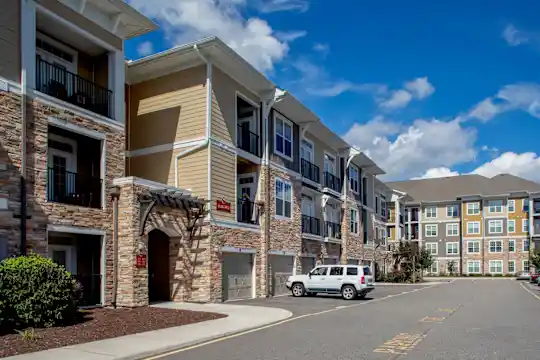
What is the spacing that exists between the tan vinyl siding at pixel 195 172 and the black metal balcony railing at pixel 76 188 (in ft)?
14.0

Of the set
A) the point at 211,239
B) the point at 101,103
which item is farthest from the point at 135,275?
the point at 101,103

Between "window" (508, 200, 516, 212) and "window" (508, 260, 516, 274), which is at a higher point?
"window" (508, 200, 516, 212)

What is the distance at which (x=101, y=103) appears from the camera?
62.4 feet

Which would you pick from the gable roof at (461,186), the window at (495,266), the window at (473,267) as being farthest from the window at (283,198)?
the window at (473,267)

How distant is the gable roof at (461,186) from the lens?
76.2 metres

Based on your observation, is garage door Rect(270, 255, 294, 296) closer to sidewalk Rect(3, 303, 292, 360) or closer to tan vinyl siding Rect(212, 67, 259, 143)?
tan vinyl siding Rect(212, 67, 259, 143)

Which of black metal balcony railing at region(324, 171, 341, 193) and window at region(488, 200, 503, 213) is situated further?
window at region(488, 200, 503, 213)

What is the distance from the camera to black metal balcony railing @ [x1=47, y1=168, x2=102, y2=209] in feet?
58.2

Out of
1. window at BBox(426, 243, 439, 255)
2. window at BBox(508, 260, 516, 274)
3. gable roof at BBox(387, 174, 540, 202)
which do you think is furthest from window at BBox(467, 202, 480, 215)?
window at BBox(508, 260, 516, 274)

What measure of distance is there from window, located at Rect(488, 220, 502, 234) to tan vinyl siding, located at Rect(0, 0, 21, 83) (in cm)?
7255

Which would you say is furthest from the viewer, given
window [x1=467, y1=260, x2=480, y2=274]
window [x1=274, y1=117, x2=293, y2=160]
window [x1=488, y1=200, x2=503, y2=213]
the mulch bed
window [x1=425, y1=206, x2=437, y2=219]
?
window [x1=425, y1=206, x2=437, y2=219]

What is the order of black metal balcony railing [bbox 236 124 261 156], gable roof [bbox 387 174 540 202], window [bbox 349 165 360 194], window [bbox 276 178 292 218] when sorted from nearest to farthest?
black metal balcony railing [bbox 236 124 261 156], window [bbox 276 178 292 218], window [bbox 349 165 360 194], gable roof [bbox 387 174 540 202]

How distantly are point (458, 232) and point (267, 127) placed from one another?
61393 millimetres

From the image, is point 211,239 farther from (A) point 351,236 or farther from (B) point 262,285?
(A) point 351,236
